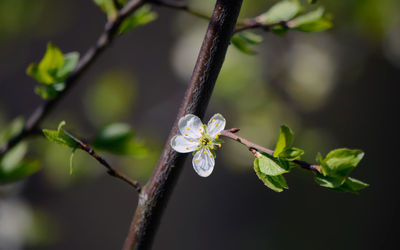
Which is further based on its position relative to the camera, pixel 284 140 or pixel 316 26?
pixel 316 26

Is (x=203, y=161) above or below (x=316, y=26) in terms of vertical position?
below

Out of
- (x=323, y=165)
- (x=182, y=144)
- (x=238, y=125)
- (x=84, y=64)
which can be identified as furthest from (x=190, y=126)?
(x=238, y=125)

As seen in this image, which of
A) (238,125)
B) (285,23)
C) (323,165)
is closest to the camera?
(323,165)

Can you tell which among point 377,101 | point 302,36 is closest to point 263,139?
point 302,36

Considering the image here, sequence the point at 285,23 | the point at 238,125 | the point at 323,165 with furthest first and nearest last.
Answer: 1. the point at 238,125
2. the point at 285,23
3. the point at 323,165

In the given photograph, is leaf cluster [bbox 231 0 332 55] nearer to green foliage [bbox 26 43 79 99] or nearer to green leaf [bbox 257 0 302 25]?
green leaf [bbox 257 0 302 25]

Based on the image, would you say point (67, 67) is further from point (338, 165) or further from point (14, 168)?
point (338, 165)

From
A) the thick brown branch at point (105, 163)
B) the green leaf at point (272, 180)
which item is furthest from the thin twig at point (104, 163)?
the green leaf at point (272, 180)

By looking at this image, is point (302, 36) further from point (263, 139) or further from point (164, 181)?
point (164, 181)
